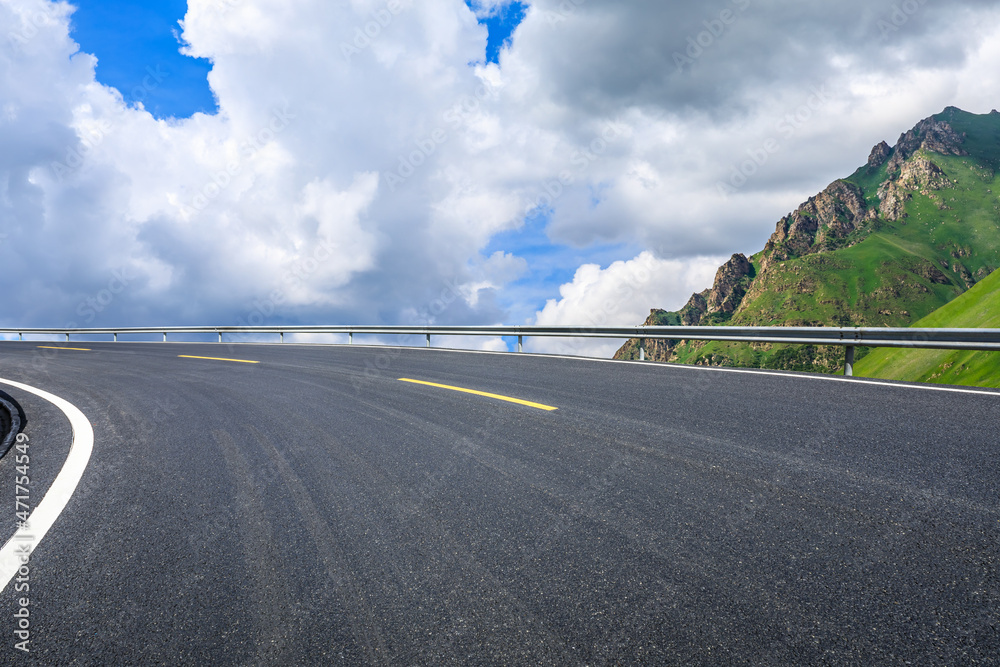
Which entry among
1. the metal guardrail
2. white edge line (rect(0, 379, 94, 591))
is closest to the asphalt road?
white edge line (rect(0, 379, 94, 591))

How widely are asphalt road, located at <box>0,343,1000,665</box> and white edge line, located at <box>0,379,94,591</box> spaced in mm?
115

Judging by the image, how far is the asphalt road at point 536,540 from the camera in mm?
2092

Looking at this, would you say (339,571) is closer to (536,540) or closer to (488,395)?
(536,540)

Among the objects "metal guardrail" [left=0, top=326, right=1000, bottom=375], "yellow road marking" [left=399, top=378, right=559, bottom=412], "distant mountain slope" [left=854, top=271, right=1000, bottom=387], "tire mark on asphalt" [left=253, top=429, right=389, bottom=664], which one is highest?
"metal guardrail" [left=0, top=326, right=1000, bottom=375]

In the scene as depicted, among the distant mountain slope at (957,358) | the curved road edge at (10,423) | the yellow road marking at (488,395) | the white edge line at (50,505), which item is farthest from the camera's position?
the distant mountain slope at (957,358)

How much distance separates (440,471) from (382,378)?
5.71 meters

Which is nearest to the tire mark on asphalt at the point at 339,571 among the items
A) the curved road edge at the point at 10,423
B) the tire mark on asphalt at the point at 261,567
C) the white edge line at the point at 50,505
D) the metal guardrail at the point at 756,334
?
the tire mark on asphalt at the point at 261,567

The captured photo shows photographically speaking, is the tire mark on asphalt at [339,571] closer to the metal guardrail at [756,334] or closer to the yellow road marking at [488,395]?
the yellow road marking at [488,395]

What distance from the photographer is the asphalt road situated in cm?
209

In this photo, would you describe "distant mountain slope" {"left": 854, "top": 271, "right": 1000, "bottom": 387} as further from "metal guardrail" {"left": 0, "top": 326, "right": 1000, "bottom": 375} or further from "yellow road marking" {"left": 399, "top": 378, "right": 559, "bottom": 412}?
"yellow road marking" {"left": 399, "top": 378, "right": 559, "bottom": 412}

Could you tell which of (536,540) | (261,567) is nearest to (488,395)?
(536,540)

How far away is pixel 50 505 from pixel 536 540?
3571 millimetres

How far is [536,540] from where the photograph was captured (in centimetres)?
283

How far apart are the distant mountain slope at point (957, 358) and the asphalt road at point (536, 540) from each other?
194ft
